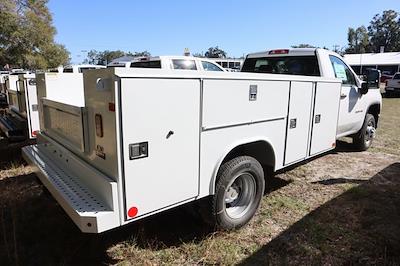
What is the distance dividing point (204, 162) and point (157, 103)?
0.78 metres

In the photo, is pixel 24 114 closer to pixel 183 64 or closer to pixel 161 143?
pixel 161 143

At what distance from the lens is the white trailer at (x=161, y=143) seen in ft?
7.85

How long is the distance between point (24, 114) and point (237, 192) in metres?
4.00

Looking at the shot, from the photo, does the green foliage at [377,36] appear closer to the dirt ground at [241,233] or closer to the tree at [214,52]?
the tree at [214,52]

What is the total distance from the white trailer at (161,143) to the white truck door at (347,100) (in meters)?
1.94

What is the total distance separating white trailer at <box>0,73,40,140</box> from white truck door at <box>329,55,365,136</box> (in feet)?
16.5

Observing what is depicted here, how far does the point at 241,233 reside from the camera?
11.7ft

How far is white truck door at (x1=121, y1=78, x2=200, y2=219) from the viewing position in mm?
2387

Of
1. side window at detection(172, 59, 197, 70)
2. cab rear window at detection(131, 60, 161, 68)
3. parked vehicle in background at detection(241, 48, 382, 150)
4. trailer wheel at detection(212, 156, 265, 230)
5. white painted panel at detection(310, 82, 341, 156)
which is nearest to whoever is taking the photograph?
trailer wheel at detection(212, 156, 265, 230)

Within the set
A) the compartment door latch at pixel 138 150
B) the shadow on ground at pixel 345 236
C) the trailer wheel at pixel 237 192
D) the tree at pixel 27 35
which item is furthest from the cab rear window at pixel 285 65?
the tree at pixel 27 35

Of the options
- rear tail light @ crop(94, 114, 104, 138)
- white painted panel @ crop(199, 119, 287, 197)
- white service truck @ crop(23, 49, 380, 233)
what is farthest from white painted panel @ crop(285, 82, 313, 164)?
rear tail light @ crop(94, 114, 104, 138)

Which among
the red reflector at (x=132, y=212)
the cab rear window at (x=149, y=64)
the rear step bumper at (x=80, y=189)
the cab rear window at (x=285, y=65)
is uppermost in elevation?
the cab rear window at (x=149, y=64)

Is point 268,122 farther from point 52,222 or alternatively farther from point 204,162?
point 52,222

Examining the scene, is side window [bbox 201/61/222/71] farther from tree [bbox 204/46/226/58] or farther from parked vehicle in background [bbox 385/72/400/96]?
tree [bbox 204/46/226/58]
